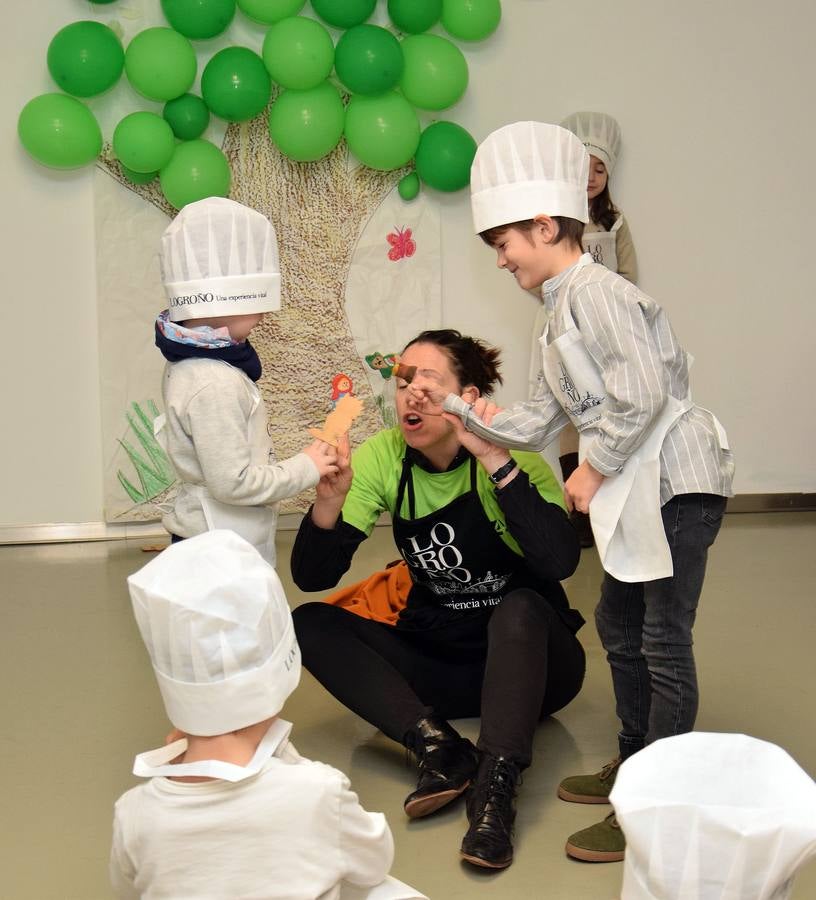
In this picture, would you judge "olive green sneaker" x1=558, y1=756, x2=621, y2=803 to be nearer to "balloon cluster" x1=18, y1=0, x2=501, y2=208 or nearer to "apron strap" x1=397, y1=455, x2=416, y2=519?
"apron strap" x1=397, y1=455, x2=416, y2=519

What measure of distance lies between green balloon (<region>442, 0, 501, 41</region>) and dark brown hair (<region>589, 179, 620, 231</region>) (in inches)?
32.1

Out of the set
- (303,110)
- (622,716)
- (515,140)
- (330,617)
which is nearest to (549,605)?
(622,716)

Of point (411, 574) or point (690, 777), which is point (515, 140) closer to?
point (411, 574)

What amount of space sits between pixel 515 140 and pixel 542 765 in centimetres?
136

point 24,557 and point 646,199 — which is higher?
point 646,199

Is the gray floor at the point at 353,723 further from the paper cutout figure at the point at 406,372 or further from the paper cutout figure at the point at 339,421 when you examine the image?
the paper cutout figure at the point at 406,372

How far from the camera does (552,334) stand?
7.47 ft

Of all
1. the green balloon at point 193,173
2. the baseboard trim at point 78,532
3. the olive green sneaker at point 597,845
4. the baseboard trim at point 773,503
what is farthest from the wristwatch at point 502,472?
the baseboard trim at point 773,503

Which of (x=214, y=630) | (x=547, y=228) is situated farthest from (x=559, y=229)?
(x=214, y=630)

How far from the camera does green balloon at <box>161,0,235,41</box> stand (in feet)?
14.6

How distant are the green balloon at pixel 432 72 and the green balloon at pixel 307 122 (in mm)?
311

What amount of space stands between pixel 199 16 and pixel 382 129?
83 centimetres

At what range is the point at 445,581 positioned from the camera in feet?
8.67

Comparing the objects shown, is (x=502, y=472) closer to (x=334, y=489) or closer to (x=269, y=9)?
(x=334, y=489)
